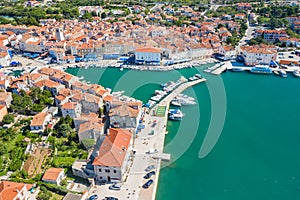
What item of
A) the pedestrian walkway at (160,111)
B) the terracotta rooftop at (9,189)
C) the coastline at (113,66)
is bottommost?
the terracotta rooftop at (9,189)

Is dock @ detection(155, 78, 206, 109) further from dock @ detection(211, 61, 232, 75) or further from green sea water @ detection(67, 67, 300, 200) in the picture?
dock @ detection(211, 61, 232, 75)

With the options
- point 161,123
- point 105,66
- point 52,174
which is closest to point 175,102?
point 161,123

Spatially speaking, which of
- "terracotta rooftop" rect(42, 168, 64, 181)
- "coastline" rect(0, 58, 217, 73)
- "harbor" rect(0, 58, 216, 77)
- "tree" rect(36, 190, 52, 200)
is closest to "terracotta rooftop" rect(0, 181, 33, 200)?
"tree" rect(36, 190, 52, 200)

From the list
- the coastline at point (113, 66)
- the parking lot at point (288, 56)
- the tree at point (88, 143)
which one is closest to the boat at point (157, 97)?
the coastline at point (113, 66)

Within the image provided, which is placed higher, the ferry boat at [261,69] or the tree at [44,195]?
the ferry boat at [261,69]

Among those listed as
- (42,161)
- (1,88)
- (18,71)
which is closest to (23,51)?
(18,71)

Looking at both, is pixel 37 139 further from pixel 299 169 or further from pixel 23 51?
pixel 23 51

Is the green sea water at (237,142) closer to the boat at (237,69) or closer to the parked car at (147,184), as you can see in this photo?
the parked car at (147,184)
